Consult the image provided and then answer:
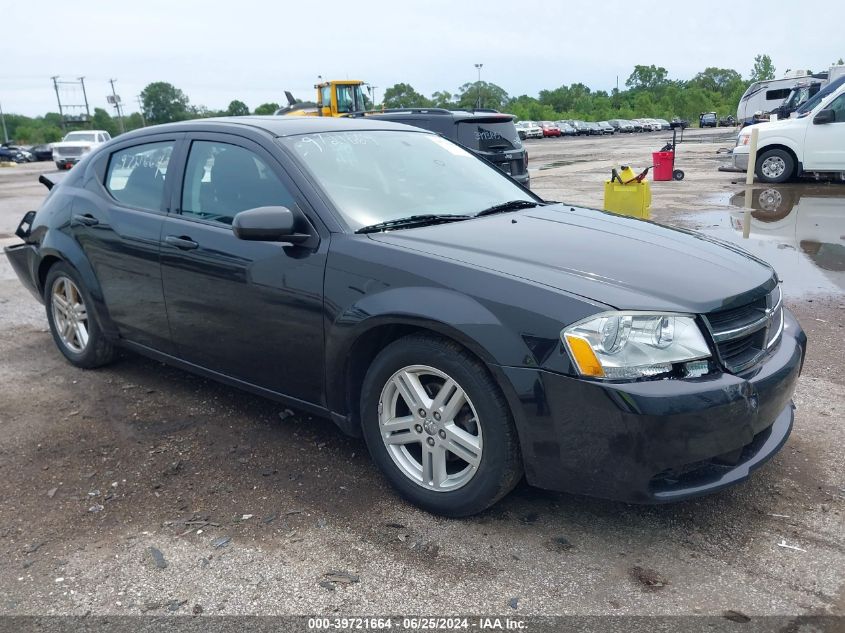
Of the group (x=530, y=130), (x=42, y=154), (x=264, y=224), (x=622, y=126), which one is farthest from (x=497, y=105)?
(x=264, y=224)

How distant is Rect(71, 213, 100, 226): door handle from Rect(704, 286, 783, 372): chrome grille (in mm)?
3646

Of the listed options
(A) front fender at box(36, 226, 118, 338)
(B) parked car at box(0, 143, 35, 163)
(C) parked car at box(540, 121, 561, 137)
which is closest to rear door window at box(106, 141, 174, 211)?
(A) front fender at box(36, 226, 118, 338)

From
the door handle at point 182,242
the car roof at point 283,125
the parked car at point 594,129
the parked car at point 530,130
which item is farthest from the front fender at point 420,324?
the parked car at point 594,129

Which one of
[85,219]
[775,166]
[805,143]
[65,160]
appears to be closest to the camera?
[85,219]

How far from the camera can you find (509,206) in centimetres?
408

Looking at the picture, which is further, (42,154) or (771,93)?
(42,154)

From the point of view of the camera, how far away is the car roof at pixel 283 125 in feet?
12.9

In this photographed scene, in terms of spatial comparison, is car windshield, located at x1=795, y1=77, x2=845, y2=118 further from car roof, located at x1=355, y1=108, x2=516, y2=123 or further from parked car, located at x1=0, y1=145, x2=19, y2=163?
parked car, located at x1=0, y1=145, x2=19, y2=163

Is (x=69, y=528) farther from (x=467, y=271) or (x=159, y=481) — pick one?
(x=467, y=271)

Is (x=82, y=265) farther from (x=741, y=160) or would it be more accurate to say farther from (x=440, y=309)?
(x=741, y=160)

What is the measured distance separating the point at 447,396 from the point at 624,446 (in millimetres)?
731

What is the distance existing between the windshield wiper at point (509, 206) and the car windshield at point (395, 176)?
3 cm

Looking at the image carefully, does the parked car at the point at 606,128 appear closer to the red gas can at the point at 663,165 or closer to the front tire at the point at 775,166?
the red gas can at the point at 663,165

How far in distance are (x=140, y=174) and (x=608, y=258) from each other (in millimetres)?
2873
